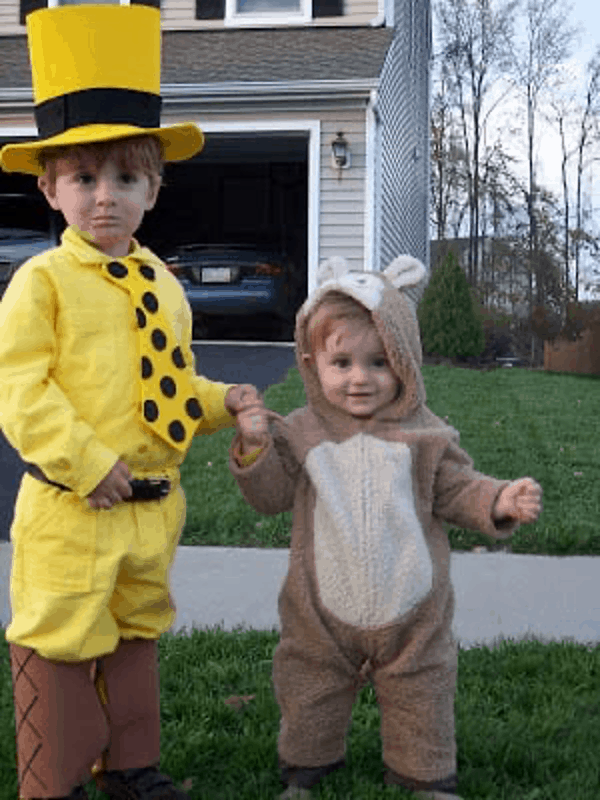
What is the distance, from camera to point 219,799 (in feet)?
9.94

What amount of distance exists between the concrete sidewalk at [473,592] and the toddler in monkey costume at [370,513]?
1422mm

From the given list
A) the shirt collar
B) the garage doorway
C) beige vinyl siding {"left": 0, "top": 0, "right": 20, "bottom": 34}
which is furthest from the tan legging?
the garage doorway

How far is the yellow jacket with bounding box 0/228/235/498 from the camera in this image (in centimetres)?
252

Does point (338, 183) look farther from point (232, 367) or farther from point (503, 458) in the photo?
point (503, 458)

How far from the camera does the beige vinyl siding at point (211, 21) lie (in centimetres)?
1371

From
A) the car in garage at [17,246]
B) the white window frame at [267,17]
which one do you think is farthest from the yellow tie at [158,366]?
the white window frame at [267,17]

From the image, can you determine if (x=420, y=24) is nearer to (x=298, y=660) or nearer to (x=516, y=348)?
(x=516, y=348)

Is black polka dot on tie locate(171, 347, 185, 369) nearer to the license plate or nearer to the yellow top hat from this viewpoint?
the yellow top hat

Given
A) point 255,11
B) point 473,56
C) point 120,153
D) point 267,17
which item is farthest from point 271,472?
point 473,56

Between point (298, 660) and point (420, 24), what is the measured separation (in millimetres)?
22026

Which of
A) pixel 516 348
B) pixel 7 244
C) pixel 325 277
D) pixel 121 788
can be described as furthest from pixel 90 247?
pixel 516 348

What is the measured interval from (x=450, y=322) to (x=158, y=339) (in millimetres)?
12570

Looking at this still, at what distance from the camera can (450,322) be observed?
15.1m

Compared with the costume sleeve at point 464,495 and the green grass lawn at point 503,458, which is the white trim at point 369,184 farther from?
the costume sleeve at point 464,495
